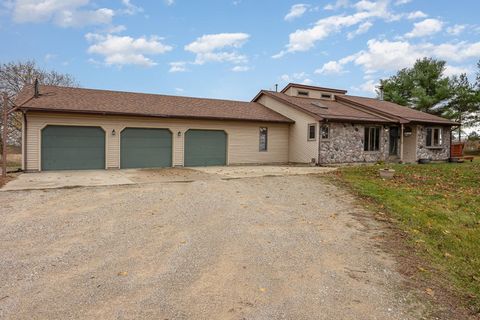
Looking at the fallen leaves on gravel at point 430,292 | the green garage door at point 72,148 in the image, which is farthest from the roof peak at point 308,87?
the fallen leaves on gravel at point 430,292

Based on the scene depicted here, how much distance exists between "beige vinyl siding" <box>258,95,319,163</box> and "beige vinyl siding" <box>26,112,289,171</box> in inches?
17.6

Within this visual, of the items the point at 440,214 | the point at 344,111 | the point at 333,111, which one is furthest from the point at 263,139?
the point at 440,214

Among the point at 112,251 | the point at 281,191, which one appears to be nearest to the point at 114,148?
the point at 281,191

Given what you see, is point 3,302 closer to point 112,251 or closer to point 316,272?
point 112,251

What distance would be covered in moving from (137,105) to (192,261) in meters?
13.4

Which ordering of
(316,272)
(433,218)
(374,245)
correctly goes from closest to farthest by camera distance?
(316,272) < (374,245) < (433,218)

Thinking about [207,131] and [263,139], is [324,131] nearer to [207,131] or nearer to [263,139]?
[263,139]

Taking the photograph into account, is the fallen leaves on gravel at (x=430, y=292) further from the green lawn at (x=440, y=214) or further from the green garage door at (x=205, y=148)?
the green garage door at (x=205, y=148)

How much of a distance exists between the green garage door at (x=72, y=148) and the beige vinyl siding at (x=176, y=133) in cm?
22

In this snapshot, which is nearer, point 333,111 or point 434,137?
point 333,111

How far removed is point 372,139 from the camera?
19.4 metres

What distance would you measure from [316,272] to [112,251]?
2.77m

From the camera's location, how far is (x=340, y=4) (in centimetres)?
1449

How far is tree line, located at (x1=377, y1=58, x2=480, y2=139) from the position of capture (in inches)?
1289
